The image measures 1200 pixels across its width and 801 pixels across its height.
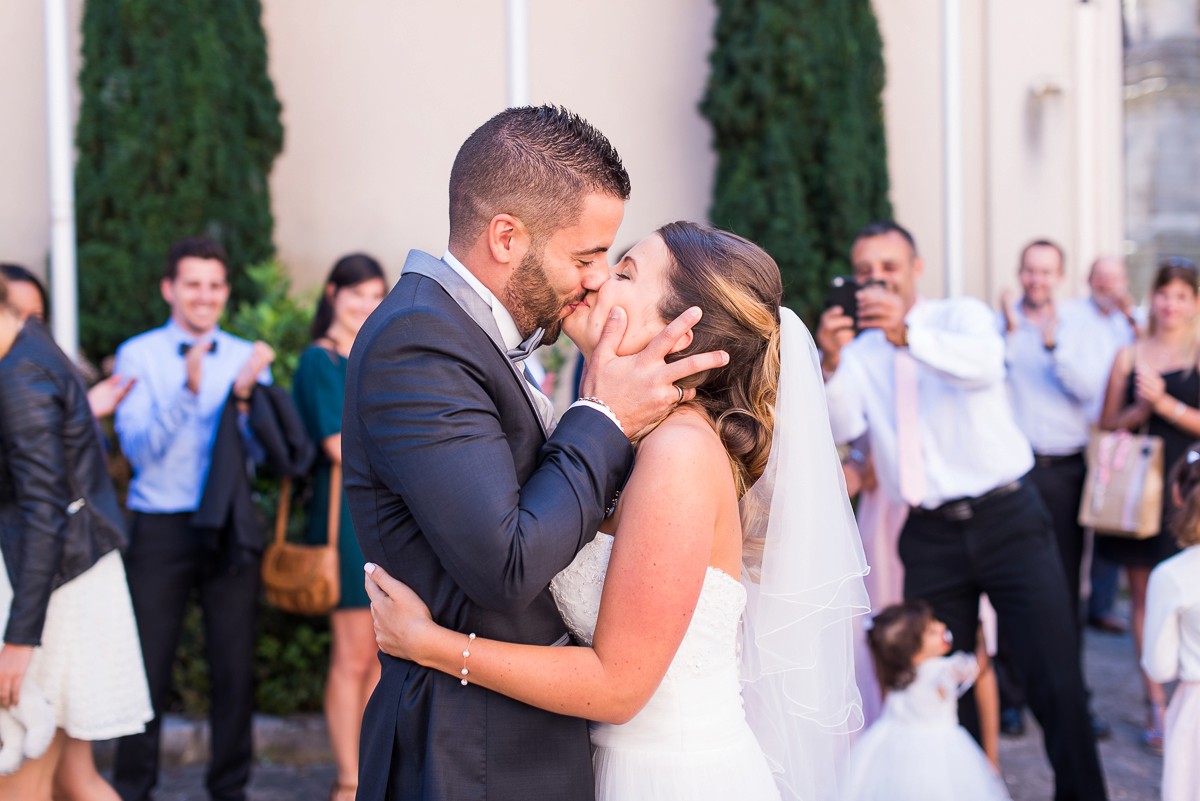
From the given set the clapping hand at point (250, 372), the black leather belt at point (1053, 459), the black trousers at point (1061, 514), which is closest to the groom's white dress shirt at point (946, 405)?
the black trousers at point (1061, 514)

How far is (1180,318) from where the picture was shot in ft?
19.6

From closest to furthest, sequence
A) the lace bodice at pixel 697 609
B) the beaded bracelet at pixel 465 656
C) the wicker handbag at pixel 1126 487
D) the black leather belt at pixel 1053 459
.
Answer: the beaded bracelet at pixel 465 656 → the lace bodice at pixel 697 609 → the wicker handbag at pixel 1126 487 → the black leather belt at pixel 1053 459

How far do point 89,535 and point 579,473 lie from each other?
7.37 ft

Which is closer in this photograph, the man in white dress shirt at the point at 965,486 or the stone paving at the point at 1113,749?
the man in white dress shirt at the point at 965,486

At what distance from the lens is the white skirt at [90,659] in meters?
3.57

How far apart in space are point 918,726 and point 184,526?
117 inches

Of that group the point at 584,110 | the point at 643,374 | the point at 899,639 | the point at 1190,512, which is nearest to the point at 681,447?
the point at 643,374

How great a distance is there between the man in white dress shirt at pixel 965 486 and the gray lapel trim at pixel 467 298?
8.43ft

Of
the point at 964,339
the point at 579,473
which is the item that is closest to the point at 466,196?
the point at 579,473

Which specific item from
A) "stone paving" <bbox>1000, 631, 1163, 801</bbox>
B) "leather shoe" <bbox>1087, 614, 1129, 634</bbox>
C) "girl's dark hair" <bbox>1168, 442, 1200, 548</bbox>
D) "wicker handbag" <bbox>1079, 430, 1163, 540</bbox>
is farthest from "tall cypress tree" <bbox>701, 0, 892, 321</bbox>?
"girl's dark hair" <bbox>1168, 442, 1200, 548</bbox>

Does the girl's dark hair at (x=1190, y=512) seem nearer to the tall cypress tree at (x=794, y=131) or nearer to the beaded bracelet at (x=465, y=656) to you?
the beaded bracelet at (x=465, y=656)

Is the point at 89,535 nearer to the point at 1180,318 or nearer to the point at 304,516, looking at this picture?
the point at 304,516

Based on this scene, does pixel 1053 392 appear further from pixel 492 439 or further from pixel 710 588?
pixel 492 439

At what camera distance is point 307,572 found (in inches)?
184
